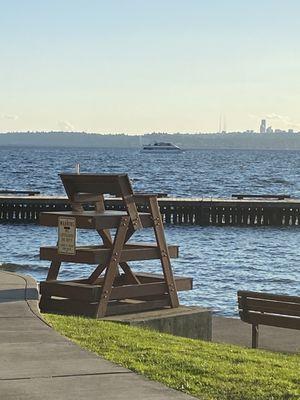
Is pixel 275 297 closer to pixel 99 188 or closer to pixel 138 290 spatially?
pixel 138 290

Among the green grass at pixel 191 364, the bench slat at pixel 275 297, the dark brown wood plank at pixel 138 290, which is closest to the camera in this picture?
the green grass at pixel 191 364

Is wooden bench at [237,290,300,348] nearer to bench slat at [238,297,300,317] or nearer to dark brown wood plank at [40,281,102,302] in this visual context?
bench slat at [238,297,300,317]

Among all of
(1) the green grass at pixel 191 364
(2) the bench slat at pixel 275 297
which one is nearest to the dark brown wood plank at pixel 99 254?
(2) the bench slat at pixel 275 297

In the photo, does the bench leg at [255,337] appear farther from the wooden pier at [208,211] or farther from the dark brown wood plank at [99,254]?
the wooden pier at [208,211]

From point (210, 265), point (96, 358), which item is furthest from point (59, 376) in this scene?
point (210, 265)

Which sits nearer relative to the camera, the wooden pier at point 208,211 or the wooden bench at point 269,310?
the wooden bench at point 269,310

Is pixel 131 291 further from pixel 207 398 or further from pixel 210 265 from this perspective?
pixel 210 265

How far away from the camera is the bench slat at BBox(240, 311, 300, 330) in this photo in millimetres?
15273

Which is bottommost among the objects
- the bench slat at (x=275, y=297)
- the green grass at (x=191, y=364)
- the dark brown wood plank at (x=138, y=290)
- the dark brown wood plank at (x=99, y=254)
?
the bench slat at (x=275, y=297)

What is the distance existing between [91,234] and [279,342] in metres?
37.9

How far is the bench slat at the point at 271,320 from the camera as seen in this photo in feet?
50.1

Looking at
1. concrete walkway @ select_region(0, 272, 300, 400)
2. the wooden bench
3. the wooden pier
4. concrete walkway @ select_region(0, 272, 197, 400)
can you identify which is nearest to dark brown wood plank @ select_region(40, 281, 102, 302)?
concrete walkway @ select_region(0, 272, 300, 400)

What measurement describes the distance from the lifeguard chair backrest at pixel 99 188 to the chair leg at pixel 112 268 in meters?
0.24

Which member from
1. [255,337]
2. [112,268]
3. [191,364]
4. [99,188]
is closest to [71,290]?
[112,268]
